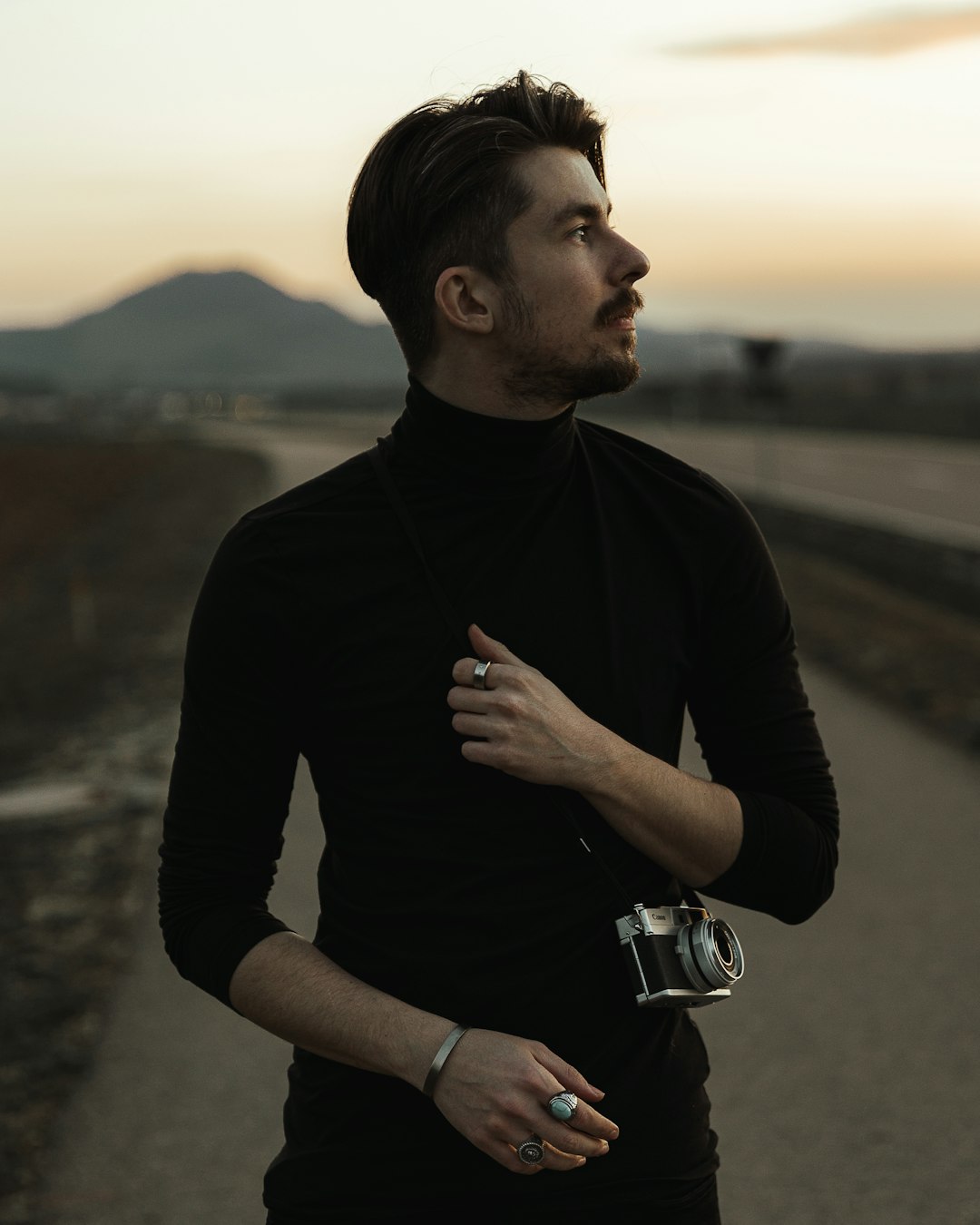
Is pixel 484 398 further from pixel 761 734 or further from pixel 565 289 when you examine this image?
pixel 761 734

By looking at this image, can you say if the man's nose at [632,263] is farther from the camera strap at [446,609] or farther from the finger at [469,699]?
the finger at [469,699]

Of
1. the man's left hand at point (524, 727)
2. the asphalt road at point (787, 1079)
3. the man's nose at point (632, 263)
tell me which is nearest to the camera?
the man's left hand at point (524, 727)

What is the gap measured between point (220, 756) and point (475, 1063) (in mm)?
488

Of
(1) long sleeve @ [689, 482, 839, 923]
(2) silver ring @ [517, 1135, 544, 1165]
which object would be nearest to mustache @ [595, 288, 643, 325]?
(1) long sleeve @ [689, 482, 839, 923]

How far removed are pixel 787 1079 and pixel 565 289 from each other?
3260 millimetres

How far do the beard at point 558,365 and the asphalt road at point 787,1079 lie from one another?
2594 millimetres

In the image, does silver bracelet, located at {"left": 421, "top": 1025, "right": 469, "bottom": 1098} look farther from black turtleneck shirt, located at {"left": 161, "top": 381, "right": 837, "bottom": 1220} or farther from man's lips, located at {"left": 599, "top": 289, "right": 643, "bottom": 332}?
man's lips, located at {"left": 599, "top": 289, "right": 643, "bottom": 332}

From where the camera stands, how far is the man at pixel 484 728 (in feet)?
5.86

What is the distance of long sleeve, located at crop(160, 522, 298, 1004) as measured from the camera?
182cm

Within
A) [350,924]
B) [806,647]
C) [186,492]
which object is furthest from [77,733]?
[186,492]

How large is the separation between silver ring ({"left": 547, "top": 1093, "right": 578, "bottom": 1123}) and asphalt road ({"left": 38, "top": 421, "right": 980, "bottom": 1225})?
7.59ft

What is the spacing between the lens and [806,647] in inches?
462

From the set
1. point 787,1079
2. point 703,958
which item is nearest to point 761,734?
point 703,958

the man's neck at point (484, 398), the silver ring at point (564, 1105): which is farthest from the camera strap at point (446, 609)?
the silver ring at point (564, 1105)
